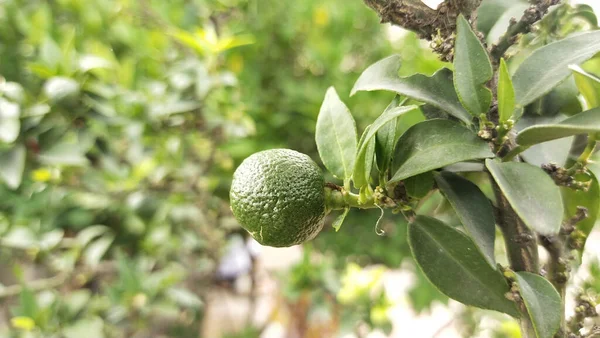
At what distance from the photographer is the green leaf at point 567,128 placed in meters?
0.25

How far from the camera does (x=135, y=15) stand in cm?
117

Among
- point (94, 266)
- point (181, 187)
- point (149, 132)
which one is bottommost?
point (94, 266)

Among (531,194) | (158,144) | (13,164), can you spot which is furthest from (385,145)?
(158,144)

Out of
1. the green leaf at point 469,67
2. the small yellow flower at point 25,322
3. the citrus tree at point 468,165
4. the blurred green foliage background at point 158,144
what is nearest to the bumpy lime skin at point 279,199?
the citrus tree at point 468,165

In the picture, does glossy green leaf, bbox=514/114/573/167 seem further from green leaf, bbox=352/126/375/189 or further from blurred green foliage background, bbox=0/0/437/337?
blurred green foliage background, bbox=0/0/437/337

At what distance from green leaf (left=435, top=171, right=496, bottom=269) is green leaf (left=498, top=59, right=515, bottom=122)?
5 cm

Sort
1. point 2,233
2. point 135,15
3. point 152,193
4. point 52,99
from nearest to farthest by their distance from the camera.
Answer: point 52,99 < point 2,233 < point 152,193 < point 135,15

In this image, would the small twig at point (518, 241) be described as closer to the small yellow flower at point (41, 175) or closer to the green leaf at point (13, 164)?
the green leaf at point (13, 164)

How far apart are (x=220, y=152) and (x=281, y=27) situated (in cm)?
32

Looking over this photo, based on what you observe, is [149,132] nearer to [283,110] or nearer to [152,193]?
[152,193]

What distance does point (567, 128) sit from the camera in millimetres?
260

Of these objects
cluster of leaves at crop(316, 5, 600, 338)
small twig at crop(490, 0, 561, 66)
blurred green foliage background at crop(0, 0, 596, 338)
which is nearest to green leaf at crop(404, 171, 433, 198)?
cluster of leaves at crop(316, 5, 600, 338)

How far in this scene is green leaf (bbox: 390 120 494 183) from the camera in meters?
0.28

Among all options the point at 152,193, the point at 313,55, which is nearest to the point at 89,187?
the point at 152,193
